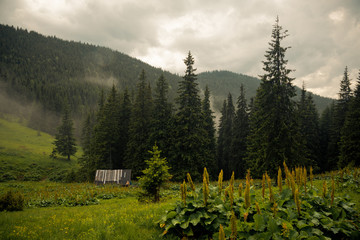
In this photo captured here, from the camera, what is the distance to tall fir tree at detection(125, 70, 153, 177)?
33.5 m

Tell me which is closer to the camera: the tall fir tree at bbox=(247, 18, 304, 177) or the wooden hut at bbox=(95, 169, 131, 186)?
the tall fir tree at bbox=(247, 18, 304, 177)

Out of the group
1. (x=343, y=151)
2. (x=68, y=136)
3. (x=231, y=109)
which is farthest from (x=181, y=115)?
(x=68, y=136)

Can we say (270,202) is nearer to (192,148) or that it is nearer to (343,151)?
(192,148)

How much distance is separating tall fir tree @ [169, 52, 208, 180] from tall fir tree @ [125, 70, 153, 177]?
574 centimetres

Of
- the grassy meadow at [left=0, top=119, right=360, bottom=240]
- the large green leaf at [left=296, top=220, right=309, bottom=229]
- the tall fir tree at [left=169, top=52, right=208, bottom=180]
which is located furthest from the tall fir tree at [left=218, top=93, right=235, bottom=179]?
the large green leaf at [left=296, top=220, right=309, bottom=229]

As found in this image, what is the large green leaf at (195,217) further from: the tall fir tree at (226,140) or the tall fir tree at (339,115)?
the tall fir tree at (339,115)

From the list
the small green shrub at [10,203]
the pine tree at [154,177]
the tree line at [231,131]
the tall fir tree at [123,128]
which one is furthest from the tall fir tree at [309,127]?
the small green shrub at [10,203]

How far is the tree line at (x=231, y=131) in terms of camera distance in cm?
2044

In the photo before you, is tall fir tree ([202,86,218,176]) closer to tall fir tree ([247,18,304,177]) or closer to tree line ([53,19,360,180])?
tree line ([53,19,360,180])

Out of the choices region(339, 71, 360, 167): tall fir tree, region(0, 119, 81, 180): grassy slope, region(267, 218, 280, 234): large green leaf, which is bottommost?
region(0, 119, 81, 180): grassy slope

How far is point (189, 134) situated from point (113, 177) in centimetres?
1266

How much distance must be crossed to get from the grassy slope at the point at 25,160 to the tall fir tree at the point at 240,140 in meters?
44.8

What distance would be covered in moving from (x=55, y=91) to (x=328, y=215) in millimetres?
163509

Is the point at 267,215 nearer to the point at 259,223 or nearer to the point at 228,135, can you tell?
the point at 259,223
